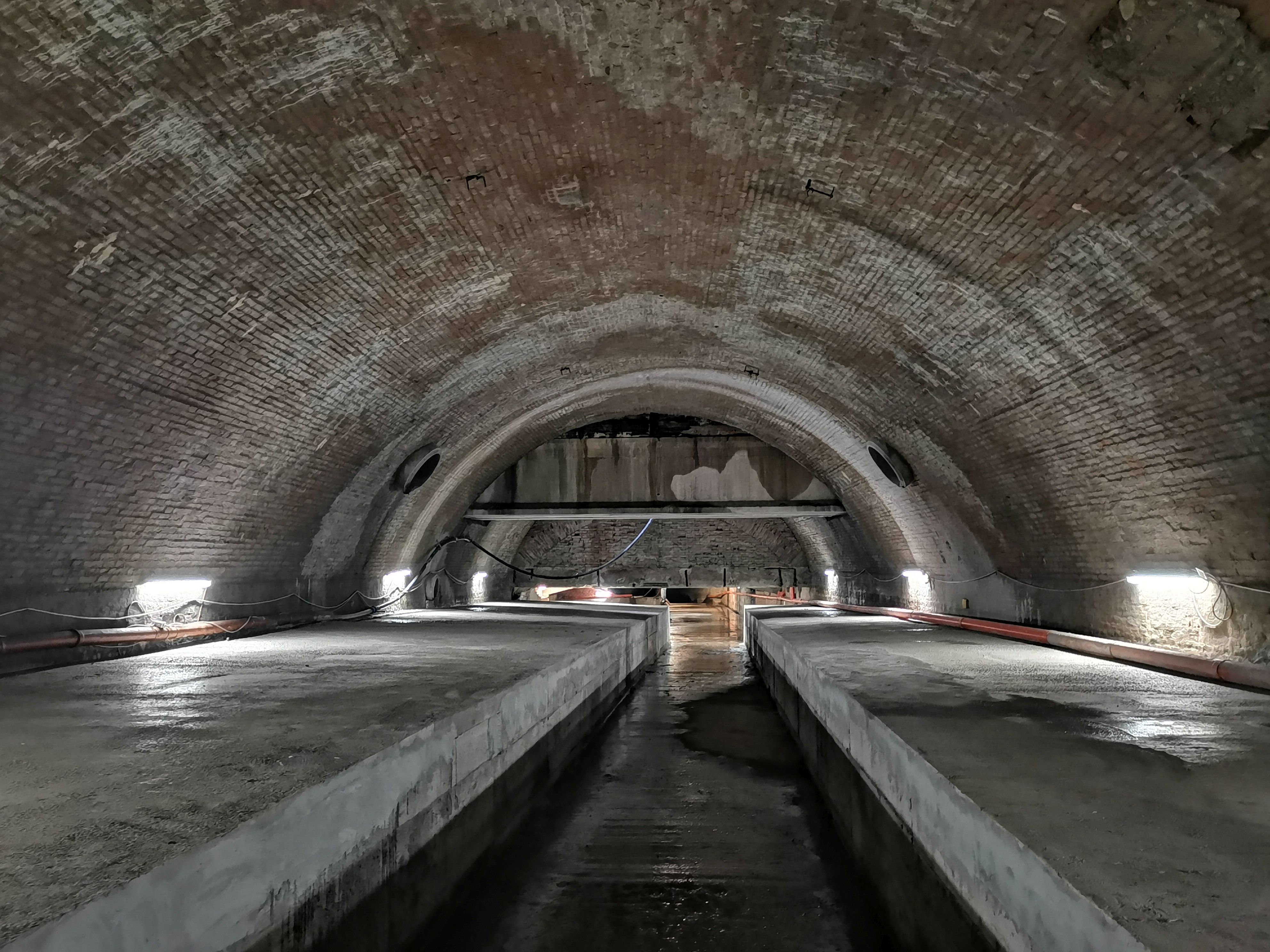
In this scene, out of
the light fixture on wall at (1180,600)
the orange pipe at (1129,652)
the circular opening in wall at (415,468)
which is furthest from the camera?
the circular opening in wall at (415,468)

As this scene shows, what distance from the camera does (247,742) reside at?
3.84 m

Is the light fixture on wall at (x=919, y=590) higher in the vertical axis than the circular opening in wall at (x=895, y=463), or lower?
lower

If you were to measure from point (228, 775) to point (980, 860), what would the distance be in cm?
287

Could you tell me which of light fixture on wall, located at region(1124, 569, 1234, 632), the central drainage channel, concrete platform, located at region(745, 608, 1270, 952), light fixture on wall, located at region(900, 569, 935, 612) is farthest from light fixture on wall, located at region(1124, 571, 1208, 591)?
light fixture on wall, located at region(900, 569, 935, 612)

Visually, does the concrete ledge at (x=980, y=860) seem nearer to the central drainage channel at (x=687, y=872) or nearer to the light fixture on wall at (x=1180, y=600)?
the central drainage channel at (x=687, y=872)

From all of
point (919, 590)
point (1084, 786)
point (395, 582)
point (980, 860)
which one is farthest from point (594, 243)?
point (919, 590)

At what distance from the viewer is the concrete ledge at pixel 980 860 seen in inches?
90.8

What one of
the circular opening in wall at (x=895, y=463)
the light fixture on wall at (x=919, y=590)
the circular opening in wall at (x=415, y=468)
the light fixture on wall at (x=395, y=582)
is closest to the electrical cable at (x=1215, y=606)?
the circular opening in wall at (x=895, y=463)

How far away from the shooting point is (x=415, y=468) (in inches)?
443

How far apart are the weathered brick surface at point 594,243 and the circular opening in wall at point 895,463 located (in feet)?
4.89

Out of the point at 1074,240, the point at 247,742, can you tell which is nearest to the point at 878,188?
the point at 1074,240

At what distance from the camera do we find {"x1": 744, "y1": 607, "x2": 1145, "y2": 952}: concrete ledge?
2.31 meters

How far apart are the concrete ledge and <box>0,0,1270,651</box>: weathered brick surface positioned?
313cm

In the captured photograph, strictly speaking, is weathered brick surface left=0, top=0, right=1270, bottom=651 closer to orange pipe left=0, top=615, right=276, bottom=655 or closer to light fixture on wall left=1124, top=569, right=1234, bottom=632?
light fixture on wall left=1124, top=569, right=1234, bottom=632
